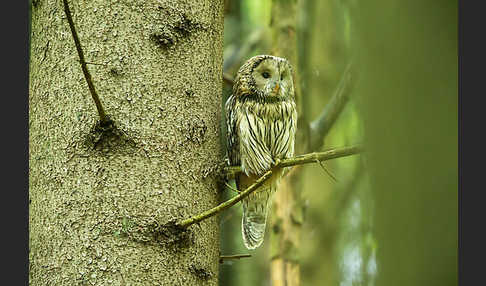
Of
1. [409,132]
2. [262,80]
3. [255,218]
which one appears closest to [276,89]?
[262,80]

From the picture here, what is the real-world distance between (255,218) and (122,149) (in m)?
1.24

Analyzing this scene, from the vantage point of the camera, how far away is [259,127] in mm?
2914

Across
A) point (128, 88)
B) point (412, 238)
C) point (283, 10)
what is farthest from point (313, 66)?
point (412, 238)

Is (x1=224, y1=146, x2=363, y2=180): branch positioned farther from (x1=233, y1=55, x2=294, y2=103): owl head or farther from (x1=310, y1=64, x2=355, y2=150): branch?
(x1=310, y1=64, x2=355, y2=150): branch

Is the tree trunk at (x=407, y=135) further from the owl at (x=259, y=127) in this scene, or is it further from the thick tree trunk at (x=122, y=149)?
the owl at (x=259, y=127)

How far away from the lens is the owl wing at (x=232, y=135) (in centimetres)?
266

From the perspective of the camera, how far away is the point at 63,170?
69.2 inches

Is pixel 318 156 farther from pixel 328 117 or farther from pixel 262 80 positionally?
pixel 328 117

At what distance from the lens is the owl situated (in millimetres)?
2707

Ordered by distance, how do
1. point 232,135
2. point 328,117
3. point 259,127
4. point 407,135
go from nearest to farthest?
point 407,135 < point 232,135 < point 259,127 < point 328,117

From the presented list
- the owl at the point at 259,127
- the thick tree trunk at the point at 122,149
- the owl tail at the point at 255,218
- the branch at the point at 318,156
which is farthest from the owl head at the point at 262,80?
the branch at the point at 318,156

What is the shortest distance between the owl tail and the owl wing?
0.84 feet

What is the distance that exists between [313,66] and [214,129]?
7.97 ft

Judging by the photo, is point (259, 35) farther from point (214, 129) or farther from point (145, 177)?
point (145, 177)
